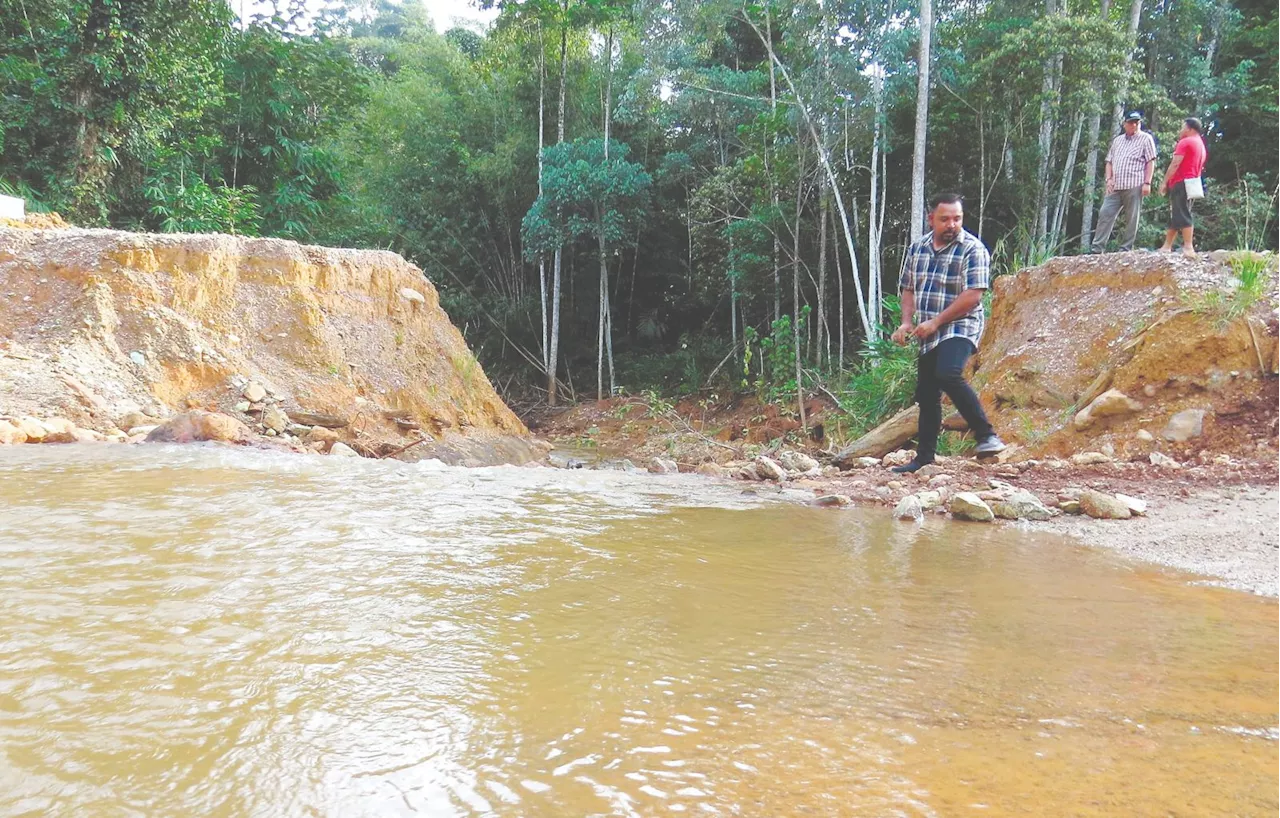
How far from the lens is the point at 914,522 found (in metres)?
3.33

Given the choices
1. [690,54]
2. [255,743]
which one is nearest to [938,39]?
[690,54]

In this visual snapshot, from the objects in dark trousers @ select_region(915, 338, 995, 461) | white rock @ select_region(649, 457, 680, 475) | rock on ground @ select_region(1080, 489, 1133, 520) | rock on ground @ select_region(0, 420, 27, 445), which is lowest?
white rock @ select_region(649, 457, 680, 475)

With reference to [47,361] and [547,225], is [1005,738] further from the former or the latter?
[547,225]

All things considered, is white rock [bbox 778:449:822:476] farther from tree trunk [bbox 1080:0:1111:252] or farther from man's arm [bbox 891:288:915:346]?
tree trunk [bbox 1080:0:1111:252]

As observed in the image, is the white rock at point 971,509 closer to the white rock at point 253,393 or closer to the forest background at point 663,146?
the forest background at point 663,146

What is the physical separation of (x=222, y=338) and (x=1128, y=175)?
9115 millimetres

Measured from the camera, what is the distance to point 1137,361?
538 cm

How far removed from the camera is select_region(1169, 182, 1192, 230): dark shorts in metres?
6.46

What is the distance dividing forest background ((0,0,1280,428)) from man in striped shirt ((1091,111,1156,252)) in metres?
1.13

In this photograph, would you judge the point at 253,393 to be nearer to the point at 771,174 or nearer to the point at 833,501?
the point at 833,501

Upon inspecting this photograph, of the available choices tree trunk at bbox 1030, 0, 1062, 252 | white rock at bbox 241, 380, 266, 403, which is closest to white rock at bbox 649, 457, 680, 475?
white rock at bbox 241, 380, 266, 403

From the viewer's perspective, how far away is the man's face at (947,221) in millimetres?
4133

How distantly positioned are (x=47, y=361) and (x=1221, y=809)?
7.99 metres

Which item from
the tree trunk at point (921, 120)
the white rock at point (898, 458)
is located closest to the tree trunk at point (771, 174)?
the tree trunk at point (921, 120)
